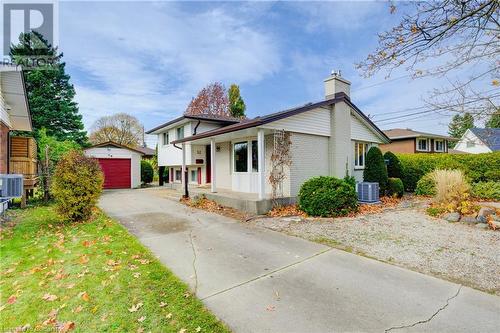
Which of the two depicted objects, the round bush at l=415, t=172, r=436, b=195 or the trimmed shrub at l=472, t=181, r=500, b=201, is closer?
the trimmed shrub at l=472, t=181, r=500, b=201

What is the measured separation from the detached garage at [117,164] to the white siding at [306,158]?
14.7m

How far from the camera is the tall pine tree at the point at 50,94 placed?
20531mm

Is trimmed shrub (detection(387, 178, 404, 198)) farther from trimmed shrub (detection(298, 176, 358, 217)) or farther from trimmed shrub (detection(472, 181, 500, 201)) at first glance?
trimmed shrub (detection(298, 176, 358, 217))

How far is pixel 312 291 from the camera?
354 cm

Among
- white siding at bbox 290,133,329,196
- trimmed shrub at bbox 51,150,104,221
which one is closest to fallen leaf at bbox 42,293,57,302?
trimmed shrub at bbox 51,150,104,221

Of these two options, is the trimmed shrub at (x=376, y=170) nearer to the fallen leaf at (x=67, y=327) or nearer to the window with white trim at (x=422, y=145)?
the fallen leaf at (x=67, y=327)

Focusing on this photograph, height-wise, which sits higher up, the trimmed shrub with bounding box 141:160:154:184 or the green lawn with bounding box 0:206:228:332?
the trimmed shrub with bounding box 141:160:154:184

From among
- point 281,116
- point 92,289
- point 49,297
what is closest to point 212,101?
point 281,116

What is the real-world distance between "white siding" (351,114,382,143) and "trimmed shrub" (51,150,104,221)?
11.8 m

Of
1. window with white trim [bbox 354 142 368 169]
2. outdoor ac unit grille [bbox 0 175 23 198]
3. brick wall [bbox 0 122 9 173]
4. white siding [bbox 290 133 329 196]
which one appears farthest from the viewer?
window with white trim [bbox 354 142 368 169]

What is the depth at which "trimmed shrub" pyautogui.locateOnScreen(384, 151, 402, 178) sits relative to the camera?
14.4 meters

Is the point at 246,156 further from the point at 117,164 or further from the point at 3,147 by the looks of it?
the point at 117,164

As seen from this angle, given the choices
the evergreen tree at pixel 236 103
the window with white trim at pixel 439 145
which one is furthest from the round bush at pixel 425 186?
the window with white trim at pixel 439 145

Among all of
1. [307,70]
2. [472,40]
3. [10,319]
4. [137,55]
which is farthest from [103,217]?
[307,70]
